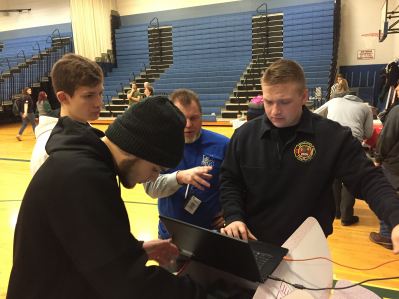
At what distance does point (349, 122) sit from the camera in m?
3.94

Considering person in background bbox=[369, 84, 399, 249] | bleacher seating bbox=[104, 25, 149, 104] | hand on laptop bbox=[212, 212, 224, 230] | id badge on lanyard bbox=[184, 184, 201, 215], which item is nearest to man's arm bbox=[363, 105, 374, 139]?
person in background bbox=[369, 84, 399, 249]

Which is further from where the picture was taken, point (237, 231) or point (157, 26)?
point (157, 26)

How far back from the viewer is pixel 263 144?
1.69 m

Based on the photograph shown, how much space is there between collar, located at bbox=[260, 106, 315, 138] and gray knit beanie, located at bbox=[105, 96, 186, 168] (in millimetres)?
762

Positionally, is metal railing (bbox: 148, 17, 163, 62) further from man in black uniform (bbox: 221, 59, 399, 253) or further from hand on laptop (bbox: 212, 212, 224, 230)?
man in black uniform (bbox: 221, 59, 399, 253)

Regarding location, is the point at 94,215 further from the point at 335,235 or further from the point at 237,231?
the point at 335,235

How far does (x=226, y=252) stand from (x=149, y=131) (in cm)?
43

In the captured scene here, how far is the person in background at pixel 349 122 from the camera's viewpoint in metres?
3.93

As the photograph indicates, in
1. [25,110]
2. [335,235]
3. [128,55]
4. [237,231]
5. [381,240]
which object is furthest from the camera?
[128,55]

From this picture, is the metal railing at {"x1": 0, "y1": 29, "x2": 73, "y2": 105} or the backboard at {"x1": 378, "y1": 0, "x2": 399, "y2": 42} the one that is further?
the metal railing at {"x1": 0, "y1": 29, "x2": 73, "y2": 105}

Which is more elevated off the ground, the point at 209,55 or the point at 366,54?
the point at 209,55

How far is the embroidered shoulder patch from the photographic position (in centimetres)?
160

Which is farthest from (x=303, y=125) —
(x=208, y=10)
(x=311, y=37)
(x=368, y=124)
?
(x=208, y=10)

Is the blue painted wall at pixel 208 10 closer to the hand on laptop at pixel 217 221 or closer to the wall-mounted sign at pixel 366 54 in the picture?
the wall-mounted sign at pixel 366 54
